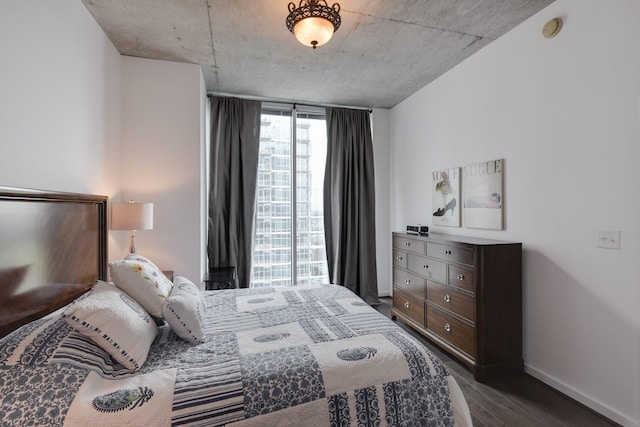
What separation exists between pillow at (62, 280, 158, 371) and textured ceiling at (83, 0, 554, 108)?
82.7 inches

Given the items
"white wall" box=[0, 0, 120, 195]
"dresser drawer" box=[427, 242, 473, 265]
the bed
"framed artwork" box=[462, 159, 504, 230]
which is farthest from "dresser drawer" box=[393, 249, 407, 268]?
"white wall" box=[0, 0, 120, 195]

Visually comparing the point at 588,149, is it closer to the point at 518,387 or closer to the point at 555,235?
the point at 555,235

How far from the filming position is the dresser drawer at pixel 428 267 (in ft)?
9.14

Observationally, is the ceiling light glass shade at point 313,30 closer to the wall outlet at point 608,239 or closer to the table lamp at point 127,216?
the table lamp at point 127,216

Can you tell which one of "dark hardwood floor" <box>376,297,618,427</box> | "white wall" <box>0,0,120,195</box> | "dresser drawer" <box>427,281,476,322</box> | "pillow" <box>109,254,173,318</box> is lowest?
"dark hardwood floor" <box>376,297,618,427</box>

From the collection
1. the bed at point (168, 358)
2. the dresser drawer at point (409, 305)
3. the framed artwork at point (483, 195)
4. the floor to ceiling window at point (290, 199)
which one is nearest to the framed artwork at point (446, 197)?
the framed artwork at point (483, 195)

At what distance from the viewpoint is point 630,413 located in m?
1.82

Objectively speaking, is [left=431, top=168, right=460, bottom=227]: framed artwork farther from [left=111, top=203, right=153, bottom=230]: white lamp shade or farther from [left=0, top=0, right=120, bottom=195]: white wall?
[left=0, top=0, right=120, bottom=195]: white wall

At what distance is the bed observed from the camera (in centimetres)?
111

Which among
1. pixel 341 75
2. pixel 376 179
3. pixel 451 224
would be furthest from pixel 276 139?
pixel 451 224

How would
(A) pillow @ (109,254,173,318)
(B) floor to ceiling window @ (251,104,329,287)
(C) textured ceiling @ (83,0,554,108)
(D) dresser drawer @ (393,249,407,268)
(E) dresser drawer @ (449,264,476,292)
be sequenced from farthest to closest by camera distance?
(B) floor to ceiling window @ (251,104,329,287)
(D) dresser drawer @ (393,249,407,268)
(E) dresser drawer @ (449,264,476,292)
(C) textured ceiling @ (83,0,554,108)
(A) pillow @ (109,254,173,318)

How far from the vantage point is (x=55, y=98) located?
75.3 inches

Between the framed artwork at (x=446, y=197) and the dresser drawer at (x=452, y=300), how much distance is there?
0.75 m

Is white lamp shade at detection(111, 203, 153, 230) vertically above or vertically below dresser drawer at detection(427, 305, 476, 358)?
above
